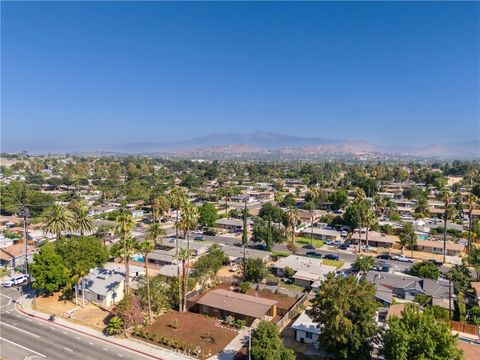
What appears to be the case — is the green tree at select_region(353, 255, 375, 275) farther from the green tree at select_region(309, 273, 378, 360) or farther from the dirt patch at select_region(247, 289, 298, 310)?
the green tree at select_region(309, 273, 378, 360)

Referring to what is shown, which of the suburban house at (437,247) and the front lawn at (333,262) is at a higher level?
the suburban house at (437,247)

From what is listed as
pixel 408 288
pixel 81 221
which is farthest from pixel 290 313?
pixel 81 221

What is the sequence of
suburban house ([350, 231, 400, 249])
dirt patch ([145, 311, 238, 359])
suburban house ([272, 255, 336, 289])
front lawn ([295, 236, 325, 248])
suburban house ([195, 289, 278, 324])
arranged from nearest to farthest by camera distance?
dirt patch ([145, 311, 238, 359]) → suburban house ([195, 289, 278, 324]) → suburban house ([272, 255, 336, 289]) → suburban house ([350, 231, 400, 249]) → front lawn ([295, 236, 325, 248])

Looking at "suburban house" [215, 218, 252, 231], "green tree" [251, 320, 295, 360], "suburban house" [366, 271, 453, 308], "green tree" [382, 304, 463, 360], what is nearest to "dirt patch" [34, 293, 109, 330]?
"green tree" [251, 320, 295, 360]

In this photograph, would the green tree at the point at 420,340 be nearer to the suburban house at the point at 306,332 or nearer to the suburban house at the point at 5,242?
the suburban house at the point at 306,332

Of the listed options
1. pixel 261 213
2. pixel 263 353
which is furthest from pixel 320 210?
pixel 263 353

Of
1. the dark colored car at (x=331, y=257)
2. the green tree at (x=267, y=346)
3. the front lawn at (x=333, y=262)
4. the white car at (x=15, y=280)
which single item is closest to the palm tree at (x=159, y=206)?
the white car at (x=15, y=280)

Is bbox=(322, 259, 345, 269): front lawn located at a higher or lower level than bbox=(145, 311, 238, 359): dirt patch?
lower
